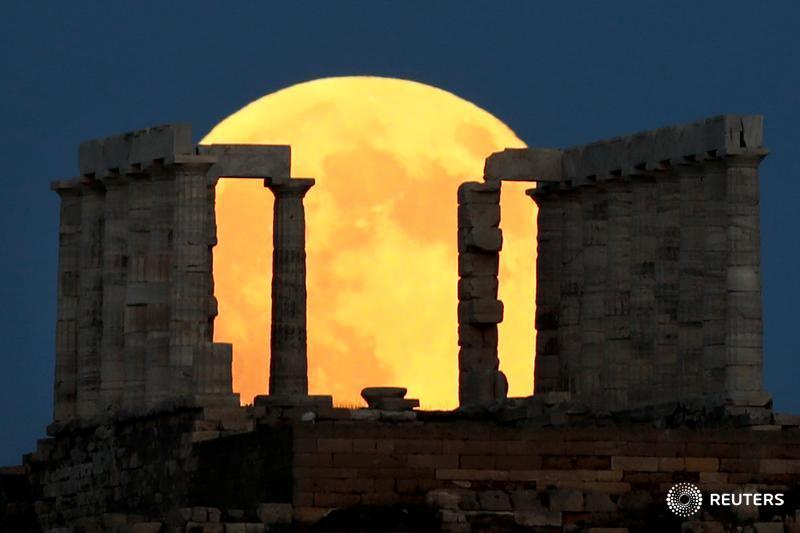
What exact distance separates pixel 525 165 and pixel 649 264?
4812 millimetres

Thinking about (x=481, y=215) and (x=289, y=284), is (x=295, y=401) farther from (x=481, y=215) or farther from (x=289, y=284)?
(x=481, y=215)

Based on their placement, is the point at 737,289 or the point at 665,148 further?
the point at 665,148

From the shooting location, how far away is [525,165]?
113250 millimetres

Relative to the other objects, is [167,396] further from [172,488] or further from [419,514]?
[419,514]

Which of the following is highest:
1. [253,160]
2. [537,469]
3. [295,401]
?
[253,160]

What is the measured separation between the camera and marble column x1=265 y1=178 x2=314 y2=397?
111500mm

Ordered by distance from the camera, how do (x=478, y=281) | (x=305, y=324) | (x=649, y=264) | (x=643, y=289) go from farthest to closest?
1. (x=478, y=281)
2. (x=305, y=324)
3. (x=643, y=289)
4. (x=649, y=264)

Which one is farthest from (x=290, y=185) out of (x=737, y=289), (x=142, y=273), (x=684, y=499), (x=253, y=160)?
(x=684, y=499)

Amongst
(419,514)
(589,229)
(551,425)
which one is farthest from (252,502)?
(589,229)

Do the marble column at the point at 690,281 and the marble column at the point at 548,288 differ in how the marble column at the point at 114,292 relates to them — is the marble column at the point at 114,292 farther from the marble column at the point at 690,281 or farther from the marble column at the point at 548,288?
the marble column at the point at 690,281

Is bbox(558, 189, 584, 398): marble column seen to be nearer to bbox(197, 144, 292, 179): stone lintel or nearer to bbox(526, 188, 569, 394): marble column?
bbox(526, 188, 569, 394): marble column

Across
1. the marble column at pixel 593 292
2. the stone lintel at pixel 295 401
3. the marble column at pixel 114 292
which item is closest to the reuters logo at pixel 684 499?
the stone lintel at pixel 295 401

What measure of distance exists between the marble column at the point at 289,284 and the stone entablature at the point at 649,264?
479cm

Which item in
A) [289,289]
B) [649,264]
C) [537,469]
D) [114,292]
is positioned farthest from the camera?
[289,289]
